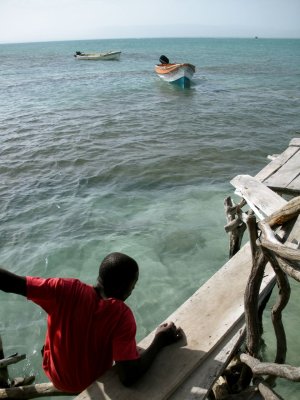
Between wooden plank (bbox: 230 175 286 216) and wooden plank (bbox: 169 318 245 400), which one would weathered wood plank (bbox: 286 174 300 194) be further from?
wooden plank (bbox: 169 318 245 400)

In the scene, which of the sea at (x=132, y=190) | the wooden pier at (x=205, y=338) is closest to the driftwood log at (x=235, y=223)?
the wooden pier at (x=205, y=338)

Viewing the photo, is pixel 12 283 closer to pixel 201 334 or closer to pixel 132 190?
pixel 201 334

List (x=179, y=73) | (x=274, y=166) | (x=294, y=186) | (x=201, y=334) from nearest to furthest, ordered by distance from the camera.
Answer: (x=201, y=334) → (x=294, y=186) → (x=274, y=166) → (x=179, y=73)

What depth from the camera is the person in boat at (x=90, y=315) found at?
247cm

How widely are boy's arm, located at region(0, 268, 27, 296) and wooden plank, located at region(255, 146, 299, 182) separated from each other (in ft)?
10.4

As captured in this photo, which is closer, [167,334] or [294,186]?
[167,334]

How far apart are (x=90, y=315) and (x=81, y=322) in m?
0.07

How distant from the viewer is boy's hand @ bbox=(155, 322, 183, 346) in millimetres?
3045

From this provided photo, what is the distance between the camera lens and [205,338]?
10.4 feet

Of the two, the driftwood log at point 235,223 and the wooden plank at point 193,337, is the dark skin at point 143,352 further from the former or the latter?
the driftwood log at point 235,223

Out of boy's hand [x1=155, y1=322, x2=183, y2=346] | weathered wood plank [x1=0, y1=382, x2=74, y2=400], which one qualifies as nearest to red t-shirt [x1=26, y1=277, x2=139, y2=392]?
boy's hand [x1=155, y1=322, x2=183, y2=346]

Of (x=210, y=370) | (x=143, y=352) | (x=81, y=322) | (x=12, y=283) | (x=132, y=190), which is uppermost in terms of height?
(x=12, y=283)

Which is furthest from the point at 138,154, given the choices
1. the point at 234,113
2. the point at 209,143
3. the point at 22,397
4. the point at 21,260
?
the point at 22,397

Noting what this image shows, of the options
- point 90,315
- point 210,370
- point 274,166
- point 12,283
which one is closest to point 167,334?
point 210,370
